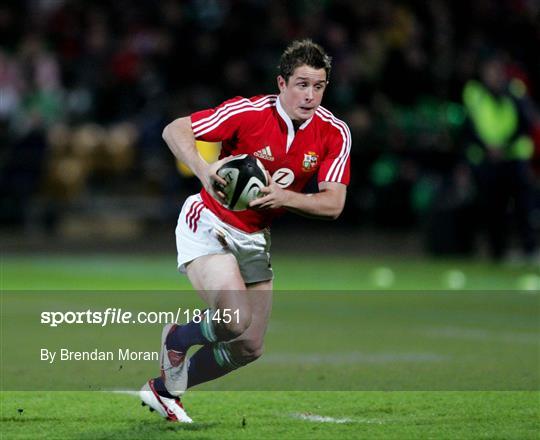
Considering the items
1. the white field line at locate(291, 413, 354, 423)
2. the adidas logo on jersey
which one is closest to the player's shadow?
the white field line at locate(291, 413, 354, 423)

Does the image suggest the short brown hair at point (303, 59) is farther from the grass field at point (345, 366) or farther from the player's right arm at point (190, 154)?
the grass field at point (345, 366)

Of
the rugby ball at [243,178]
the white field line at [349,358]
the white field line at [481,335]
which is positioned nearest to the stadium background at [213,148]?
the white field line at [481,335]

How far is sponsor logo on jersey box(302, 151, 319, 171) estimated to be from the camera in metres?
7.56

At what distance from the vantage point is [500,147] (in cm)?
1723

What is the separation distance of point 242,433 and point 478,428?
1.23m

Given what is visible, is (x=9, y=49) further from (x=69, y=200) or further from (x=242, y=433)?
(x=242, y=433)

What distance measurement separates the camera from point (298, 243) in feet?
67.7

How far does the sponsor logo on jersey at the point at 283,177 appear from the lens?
7566 mm

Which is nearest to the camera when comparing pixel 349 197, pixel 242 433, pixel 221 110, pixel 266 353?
pixel 242 433

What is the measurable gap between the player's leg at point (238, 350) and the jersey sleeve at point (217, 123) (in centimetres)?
85

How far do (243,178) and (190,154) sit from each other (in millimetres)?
416

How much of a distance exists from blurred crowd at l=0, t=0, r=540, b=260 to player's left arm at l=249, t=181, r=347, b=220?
11.8 meters

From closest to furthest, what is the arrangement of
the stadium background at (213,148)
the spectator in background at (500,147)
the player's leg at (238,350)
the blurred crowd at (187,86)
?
the player's leg at (238,350) < the spectator in background at (500,147) < the stadium background at (213,148) < the blurred crowd at (187,86)

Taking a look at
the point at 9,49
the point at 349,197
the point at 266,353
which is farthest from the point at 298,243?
the point at 266,353
